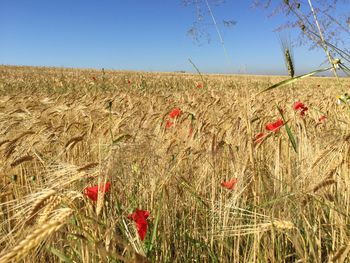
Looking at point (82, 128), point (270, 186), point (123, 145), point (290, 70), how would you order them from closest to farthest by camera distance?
point (123, 145)
point (290, 70)
point (270, 186)
point (82, 128)

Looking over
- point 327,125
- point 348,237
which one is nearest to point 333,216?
point 348,237

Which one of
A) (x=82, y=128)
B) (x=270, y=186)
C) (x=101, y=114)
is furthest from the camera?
(x=101, y=114)

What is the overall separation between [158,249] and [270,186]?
Result: 61 cm

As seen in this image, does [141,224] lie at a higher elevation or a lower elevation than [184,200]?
higher

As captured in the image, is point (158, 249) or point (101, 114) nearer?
point (158, 249)

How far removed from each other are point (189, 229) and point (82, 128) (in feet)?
4.35

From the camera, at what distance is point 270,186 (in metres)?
1.81

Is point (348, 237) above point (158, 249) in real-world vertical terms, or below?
above

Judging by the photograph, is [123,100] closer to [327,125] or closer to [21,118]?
[21,118]

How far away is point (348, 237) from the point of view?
1312 mm

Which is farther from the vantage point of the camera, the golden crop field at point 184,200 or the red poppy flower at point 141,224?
the red poppy flower at point 141,224

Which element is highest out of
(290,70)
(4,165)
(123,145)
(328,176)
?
(290,70)

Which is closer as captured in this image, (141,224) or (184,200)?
(141,224)

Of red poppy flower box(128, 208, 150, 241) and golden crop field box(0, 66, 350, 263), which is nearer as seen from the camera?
golden crop field box(0, 66, 350, 263)
